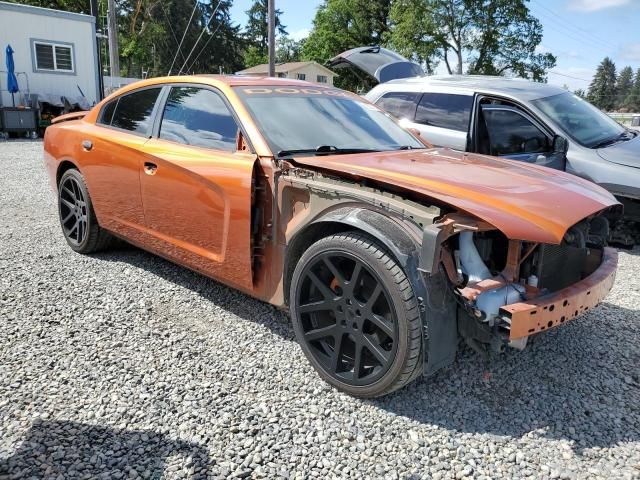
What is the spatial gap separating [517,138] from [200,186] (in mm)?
3881

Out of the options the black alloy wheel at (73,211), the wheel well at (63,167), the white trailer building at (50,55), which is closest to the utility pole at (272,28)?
the white trailer building at (50,55)

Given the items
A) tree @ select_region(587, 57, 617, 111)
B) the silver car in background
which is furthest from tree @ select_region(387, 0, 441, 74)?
tree @ select_region(587, 57, 617, 111)

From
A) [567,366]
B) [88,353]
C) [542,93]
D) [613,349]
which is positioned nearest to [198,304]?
[88,353]

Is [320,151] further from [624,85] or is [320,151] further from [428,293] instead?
[624,85]

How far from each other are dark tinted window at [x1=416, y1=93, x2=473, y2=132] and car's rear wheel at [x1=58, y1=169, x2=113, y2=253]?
3877 mm

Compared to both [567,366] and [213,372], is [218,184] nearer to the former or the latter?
[213,372]

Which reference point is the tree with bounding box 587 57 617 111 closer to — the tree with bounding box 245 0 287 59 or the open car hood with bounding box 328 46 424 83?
the tree with bounding box 245 0 287 59

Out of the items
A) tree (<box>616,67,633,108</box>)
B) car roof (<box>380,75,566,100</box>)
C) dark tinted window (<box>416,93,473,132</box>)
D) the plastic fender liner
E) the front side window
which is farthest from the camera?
tree (<box>616,67,633,108</box>)

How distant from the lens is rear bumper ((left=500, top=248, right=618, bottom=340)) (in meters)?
2.23

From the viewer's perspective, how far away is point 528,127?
224 inches

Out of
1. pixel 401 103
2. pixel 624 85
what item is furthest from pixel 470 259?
pixel 624 85

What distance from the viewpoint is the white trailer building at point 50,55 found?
55.2ft

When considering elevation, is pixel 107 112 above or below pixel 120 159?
above

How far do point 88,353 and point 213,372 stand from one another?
775mm
